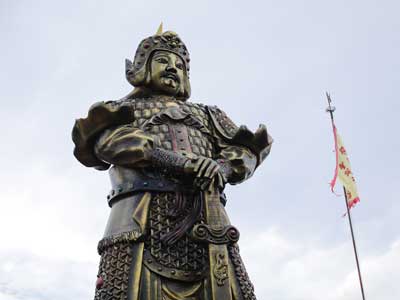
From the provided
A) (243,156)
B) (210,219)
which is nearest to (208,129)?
(243,156)

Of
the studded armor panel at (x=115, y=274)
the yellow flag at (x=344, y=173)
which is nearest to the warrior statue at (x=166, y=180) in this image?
the studded armor panel at (x=115, y=274)

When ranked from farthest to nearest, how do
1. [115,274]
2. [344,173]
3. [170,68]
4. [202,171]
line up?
[344,173], [170,68], [202,171], [115,274]

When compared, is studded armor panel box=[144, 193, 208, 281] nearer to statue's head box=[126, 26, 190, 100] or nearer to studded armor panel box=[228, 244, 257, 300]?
studded armor panel box=[228, 244, 257, 300]

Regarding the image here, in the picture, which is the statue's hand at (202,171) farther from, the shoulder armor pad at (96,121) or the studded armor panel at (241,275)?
→ the shoulder armor pad at (96,121)

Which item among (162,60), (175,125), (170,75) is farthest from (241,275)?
(162,60)

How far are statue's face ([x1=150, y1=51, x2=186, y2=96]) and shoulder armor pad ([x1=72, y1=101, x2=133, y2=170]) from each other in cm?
58

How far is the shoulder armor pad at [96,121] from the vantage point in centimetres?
540

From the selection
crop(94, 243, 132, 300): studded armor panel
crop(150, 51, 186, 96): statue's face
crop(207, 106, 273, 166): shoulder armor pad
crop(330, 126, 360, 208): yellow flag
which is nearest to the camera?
crop(94, 243, 132, 300): studded armor panel

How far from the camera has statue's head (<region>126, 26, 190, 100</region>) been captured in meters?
6.12

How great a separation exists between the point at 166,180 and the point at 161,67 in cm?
141

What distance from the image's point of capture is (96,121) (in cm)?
545

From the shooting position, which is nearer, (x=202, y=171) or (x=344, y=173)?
(x=202, y=171)

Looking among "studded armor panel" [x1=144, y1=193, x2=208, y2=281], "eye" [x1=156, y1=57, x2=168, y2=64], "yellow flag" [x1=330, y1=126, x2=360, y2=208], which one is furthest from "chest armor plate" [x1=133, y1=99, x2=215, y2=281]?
"yellow flag" [x1=330, y1=126, x2=360, y2=208]

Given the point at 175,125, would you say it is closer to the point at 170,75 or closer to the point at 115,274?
the point at 170,75
